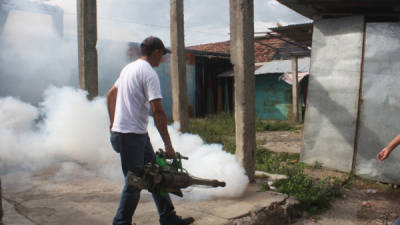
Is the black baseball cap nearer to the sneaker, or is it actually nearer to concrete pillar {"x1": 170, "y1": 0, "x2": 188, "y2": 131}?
the sneaker

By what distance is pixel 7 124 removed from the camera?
22.1 feet

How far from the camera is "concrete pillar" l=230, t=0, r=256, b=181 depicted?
4270mm

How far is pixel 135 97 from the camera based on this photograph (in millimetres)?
2848

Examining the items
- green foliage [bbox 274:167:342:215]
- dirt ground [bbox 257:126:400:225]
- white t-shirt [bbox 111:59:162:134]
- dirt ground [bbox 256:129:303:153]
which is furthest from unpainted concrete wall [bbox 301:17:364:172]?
white t-shirt [bbox 111:59:162:134]

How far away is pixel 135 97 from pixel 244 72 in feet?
6.22

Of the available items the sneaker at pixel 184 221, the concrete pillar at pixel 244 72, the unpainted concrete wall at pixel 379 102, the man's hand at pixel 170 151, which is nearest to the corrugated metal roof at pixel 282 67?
the unpainted concrete wall at pixel 379 102

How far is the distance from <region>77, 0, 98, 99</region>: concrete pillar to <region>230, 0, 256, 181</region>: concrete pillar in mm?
2603

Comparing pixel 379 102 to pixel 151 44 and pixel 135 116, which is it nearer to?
pixel 151 44

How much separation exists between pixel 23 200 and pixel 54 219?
0.79 m

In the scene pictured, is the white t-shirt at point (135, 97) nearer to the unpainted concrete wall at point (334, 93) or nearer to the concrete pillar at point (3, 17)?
the unpainted concrete wall at point (334, 93)

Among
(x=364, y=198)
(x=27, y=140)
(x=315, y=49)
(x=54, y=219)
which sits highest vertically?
(x=315, y=49)

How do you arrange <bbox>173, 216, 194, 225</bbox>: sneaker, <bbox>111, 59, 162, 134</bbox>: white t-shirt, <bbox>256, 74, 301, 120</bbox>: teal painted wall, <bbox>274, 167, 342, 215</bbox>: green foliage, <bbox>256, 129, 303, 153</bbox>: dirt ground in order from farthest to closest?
<bbox>256, 74, 301, 120</bbox>: teal painted wall
<bbox>256, 129, 303, 153</bbox>: dirt ground
<bbox>274, 167, 342, 215</bbox>: green foliage
<bbox>173, 216, 194, 225</bbox>: sneaker
<bbox>111, 59, 162, 134</bbox>: white t-shirt

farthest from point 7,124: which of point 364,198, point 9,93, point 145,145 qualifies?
point 364,198

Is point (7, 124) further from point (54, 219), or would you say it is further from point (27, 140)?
point (54, 219)
